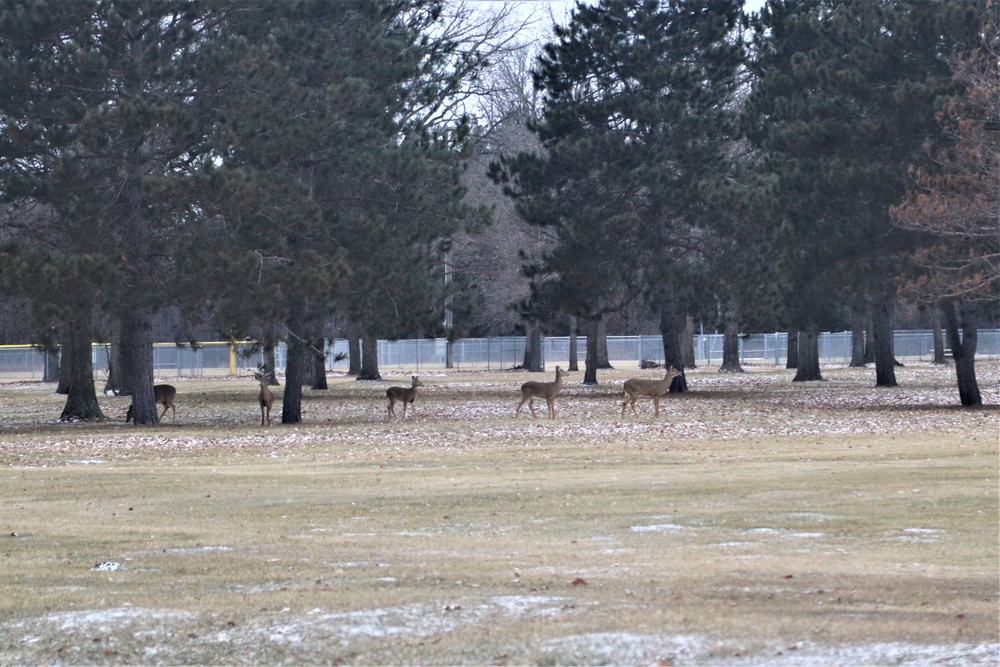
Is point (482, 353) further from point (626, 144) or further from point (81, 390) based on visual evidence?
point (81, 390)

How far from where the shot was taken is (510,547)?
1184 centimetres

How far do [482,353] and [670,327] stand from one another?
3656 centimetres

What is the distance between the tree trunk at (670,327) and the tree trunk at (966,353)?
916 cm

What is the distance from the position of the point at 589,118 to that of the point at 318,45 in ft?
40.7

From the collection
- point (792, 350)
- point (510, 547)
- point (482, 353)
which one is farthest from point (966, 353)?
point (482, 353)

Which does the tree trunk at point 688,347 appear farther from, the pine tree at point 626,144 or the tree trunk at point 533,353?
the pine tree at point 626,144

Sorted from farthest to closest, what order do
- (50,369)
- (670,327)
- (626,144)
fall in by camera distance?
(50,369)
(670,327)
(626,144)

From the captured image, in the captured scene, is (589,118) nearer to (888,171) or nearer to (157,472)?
(888,171)

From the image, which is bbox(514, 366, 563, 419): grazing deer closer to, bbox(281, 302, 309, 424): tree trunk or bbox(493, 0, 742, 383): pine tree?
bbox(281, 302, 309, 424): tree trunk

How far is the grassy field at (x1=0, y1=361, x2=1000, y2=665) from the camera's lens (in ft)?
25.1

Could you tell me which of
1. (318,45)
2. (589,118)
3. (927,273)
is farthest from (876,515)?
(589,118)

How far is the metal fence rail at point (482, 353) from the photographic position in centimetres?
7156

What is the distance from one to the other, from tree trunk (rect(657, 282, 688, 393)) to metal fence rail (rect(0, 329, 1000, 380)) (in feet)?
90.2

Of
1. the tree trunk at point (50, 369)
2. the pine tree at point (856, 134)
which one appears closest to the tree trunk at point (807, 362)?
the pine tree at point (856, 134)
